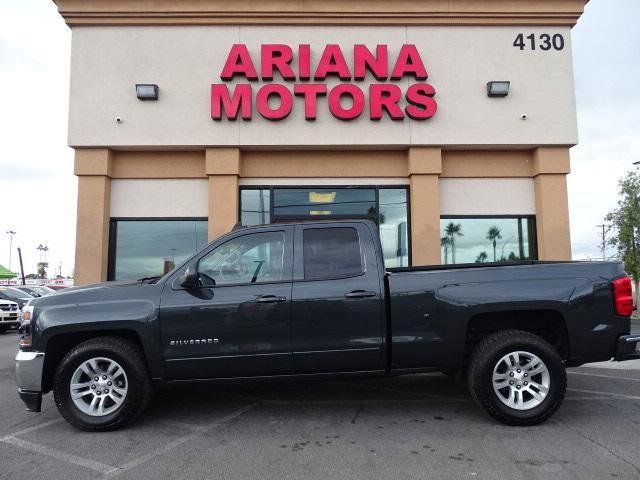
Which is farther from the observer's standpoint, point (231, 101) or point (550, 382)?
point (231, 101)

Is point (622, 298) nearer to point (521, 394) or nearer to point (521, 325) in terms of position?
point (521, 325)

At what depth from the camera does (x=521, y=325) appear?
4.63 meters

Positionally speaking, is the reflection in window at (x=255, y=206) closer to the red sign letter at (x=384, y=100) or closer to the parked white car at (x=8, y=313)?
the red sign letter at (x=384, y=100)

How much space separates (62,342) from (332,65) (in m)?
8.25

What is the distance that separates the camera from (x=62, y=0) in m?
10.5

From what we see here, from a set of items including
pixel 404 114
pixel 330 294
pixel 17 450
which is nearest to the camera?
pixel 17 450

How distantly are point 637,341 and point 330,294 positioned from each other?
290cm

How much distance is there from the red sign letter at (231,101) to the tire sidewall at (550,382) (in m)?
7.84

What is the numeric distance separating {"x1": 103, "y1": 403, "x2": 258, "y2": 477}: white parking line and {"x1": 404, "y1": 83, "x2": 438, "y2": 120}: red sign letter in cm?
760

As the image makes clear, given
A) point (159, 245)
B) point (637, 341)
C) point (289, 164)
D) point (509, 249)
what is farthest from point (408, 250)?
point (637, 341)

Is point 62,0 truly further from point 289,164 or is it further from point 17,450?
point 17,450

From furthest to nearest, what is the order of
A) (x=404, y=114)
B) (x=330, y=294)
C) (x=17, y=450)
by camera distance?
(x=404, y=114)
(x=330, y=294)
(x=17, y=450)

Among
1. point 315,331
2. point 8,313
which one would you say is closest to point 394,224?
point 315,331

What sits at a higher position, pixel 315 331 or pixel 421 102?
pixel 421 102
